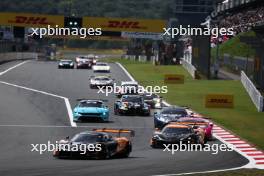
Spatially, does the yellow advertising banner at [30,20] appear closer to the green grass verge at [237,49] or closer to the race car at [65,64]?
the race car at [65,64]

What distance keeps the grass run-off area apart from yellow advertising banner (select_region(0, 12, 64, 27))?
9.44m

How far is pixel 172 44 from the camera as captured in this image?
115000mm

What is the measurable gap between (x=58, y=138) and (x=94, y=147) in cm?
789

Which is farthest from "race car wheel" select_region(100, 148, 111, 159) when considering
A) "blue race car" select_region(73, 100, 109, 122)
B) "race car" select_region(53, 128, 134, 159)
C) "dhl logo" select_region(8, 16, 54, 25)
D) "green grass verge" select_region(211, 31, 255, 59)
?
"green grass verge" select_region(211, 31, 255, 59)

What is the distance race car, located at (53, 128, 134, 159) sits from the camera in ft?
90.5

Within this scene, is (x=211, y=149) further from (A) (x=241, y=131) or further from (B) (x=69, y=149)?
(A) (x=241, y=131)

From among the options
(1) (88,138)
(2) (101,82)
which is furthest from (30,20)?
(1) (88,138)

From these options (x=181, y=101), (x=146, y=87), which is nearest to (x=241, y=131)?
(x=181, y=101)

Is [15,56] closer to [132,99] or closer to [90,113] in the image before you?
[132,99]

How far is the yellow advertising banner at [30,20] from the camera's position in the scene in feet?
289

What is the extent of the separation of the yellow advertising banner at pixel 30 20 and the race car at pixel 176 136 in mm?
56680

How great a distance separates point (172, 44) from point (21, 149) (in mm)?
84875

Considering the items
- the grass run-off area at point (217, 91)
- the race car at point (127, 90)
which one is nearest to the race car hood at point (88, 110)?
the grass run-off area at point (217, 91)

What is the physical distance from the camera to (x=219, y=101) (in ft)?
167
